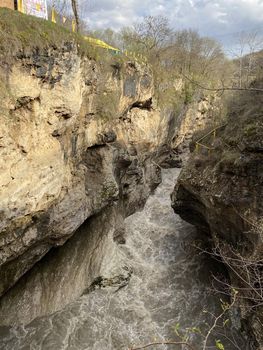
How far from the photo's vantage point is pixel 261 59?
13.9 m

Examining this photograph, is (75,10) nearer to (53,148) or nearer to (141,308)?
(53,148)

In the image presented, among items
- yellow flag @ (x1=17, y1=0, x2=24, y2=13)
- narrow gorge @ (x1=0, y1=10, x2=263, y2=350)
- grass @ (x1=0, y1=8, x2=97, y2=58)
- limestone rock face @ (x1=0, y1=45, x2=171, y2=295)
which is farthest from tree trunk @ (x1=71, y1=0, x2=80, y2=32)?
grass @ (x1=0, y1=8, x2=97, y2=58)

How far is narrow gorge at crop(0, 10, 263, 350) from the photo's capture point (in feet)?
26.8

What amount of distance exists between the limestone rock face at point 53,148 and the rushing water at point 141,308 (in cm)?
220

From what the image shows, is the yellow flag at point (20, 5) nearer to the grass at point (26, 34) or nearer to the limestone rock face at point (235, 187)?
the grass at point (26, 34)

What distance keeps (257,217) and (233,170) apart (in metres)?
1.71

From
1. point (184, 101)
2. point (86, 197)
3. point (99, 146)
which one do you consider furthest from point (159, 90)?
point (86, 197)

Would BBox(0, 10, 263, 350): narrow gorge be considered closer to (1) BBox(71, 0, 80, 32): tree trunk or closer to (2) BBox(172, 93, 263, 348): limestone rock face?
(2) BBox(172, 93, 263, 348): limestone rock face

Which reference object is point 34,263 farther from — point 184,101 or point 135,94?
point 184,101

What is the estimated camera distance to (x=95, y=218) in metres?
12.4

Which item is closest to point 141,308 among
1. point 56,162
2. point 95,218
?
point 95,218

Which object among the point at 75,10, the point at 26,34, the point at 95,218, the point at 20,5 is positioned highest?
the point at 75,10

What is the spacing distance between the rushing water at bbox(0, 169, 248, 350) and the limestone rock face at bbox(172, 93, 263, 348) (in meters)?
1.61

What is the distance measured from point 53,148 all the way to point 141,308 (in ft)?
20.3
